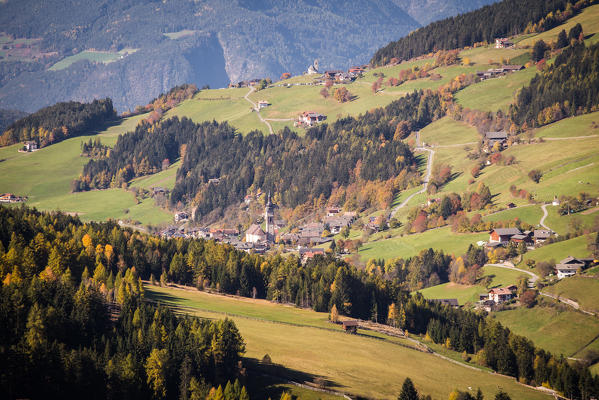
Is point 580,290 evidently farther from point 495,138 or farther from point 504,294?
point 495,138

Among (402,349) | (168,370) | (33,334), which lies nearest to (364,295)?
(402,349)

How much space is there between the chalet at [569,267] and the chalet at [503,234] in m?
17.3

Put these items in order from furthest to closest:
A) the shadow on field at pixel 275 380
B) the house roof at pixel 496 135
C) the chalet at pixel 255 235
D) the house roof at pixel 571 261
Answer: the chalet at pixel 255 235, the house roof at pixel 496 135, the house roof at pixel 571 261, the shadow on field at pixel 275 380

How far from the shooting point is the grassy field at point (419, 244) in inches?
5723

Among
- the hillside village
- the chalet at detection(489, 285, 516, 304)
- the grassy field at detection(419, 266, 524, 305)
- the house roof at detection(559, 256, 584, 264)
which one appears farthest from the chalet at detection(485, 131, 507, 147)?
the chalet at detection(489, 285, 516, 304)

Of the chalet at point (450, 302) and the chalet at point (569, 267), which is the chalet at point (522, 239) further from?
the chalet at point (450, 302)

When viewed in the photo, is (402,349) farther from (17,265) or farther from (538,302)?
(17,265)

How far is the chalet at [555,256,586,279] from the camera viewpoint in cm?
11750

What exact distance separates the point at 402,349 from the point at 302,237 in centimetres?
9001

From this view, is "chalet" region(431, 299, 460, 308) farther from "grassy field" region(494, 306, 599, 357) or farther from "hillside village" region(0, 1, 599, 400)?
"grassy field" region(494, 306, 599, 357)

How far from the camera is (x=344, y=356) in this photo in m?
83.6

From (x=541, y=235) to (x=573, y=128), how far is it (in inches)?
2016

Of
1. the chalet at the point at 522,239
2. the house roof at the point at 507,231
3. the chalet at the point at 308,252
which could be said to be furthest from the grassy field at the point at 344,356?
the chalet at the point at 308,252

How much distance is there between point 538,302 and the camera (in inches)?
4508
